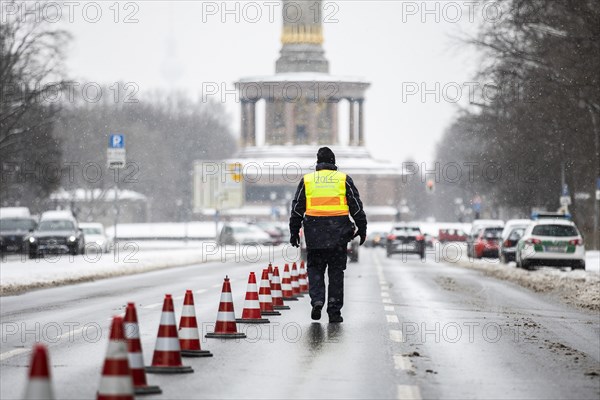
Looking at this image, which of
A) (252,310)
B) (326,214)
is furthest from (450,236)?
(326,214)

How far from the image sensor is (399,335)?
17203mm

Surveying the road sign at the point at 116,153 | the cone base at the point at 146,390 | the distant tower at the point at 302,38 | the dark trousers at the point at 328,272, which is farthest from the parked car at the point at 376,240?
the cone base at the point at 146,390

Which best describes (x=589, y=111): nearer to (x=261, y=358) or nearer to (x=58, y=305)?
(x=58, y=305)

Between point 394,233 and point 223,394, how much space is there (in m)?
54.1

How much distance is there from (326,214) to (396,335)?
1.61 m

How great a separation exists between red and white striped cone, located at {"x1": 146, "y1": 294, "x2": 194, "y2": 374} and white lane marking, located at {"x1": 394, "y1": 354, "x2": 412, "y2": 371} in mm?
1968

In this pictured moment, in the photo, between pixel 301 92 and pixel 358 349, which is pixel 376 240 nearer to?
pixel 301 92

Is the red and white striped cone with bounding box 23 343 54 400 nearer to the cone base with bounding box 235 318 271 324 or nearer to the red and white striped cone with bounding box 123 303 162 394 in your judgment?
the red and white striped cone with bounding box 123 303 162 394

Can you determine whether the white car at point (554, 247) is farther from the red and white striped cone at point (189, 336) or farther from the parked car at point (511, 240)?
the red and white striped cone at point (189, 336)

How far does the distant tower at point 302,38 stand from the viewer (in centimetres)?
13525

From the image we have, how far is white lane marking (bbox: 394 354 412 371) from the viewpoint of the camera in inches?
528

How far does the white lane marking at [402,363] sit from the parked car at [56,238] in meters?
41.6

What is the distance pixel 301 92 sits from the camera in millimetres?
136000

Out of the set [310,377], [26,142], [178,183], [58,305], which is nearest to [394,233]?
[26,142]
